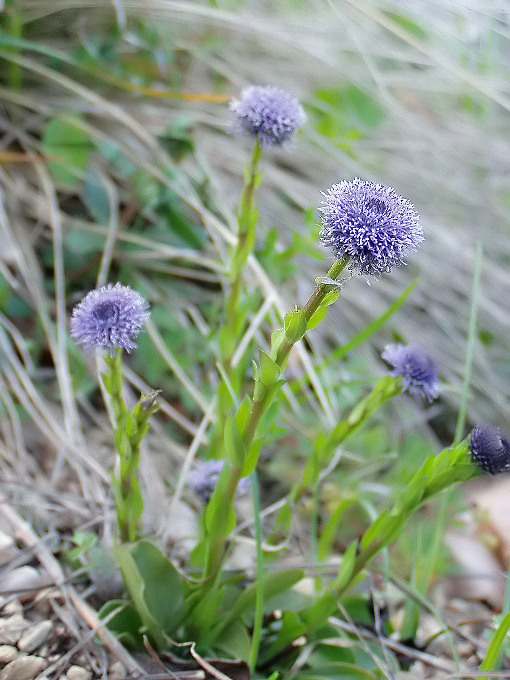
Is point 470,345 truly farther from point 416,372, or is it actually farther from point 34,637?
point 34,637

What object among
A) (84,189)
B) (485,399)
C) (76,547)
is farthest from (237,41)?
(76,547)

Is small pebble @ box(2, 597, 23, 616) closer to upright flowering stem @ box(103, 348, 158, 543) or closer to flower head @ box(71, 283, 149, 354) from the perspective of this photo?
upright flowering stem @ box(103, 348, 158, 543)

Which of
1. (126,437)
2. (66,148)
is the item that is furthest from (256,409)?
(66,148)

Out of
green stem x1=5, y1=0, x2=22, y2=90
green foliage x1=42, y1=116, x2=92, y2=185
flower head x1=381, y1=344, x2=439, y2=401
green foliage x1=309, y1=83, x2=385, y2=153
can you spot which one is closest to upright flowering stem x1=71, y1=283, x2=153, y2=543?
flower head x1=381, y1=344, x2=439, y2=401

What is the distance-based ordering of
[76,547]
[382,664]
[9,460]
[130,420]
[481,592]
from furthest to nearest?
[481,592], [9,460], [76,547], [382,664], [130,420]

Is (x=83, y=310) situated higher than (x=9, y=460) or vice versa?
(x=83, y=310)

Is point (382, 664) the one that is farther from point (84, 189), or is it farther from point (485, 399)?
point (84, 189)

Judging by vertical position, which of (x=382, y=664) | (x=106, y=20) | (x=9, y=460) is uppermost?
(x=106, y=20)
